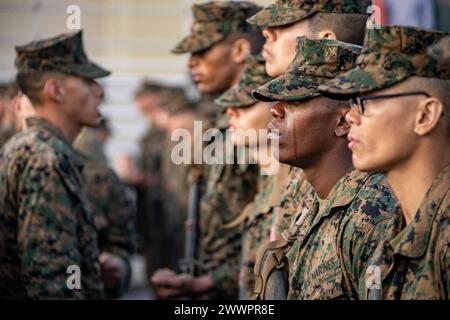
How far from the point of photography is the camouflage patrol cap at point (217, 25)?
31.6 ft

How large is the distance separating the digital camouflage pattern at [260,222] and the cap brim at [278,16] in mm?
979

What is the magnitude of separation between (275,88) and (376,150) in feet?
3.58

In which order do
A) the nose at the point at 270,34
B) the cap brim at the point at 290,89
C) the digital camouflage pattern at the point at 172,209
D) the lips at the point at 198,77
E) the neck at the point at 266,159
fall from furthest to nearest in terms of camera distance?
the digital camouflage pattern at the point at 172,209
the lips at the point at 198,77
the neck at the point at 266,159
the nose at the point at 270,34
the cap brim at the point at 290,89

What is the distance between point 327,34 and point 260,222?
1552 mm

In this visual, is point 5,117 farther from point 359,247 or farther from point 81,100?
point 359,247

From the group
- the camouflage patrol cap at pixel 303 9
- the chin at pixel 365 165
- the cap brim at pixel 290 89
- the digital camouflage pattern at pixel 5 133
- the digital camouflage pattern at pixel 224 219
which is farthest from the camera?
the digital camouflage pattern at pixel 5 133

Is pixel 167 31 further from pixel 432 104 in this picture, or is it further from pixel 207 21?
pixel 432 104

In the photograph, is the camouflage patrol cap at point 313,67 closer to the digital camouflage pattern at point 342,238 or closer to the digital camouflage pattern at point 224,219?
the digital camouflage pattern at point 342,238

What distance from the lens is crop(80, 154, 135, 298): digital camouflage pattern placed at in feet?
32.7

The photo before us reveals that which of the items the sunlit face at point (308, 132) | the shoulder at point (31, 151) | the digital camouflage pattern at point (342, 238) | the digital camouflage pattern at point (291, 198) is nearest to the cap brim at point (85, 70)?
the shoulder at point (31, 151)

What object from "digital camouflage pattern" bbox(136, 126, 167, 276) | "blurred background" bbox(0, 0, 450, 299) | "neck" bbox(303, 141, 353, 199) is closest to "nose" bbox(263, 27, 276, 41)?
"neck" bbox(303, 141, 353, 199)

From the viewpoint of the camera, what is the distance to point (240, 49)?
9633 millimetres

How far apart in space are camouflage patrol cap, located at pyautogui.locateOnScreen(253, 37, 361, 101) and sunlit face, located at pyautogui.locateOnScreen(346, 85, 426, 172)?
908 millimetres

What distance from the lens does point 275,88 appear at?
5965 mm
